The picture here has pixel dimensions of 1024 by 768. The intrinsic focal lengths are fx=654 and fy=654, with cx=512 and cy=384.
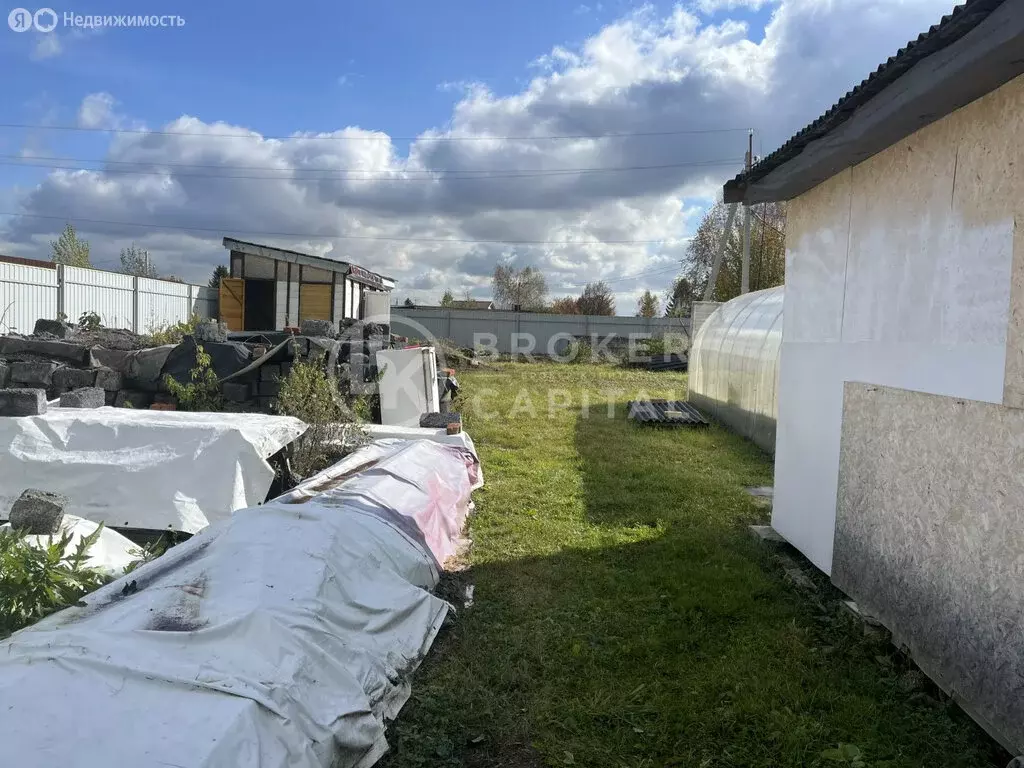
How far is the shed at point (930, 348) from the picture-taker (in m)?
2.79

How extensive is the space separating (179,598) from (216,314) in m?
19.9

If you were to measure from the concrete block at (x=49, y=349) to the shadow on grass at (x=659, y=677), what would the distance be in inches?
233

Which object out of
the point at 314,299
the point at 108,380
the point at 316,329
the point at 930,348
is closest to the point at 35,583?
the point at 930,348

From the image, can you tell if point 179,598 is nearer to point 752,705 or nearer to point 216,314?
point 752,705

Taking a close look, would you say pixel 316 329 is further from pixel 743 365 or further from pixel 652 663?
pixel 652 663

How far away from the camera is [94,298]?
15.5 meters

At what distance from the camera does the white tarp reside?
205 inches

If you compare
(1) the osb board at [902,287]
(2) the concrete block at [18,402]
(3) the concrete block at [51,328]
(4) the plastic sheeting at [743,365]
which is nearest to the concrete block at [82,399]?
(2) the concrete block at [18,402]

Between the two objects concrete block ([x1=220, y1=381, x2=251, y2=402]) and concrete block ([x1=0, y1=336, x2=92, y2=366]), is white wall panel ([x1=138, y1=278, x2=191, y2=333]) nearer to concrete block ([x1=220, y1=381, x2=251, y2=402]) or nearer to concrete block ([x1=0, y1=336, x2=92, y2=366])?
concrete block ([x1=0, y1=336, x2=92, y2=366])

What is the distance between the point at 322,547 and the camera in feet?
11.1

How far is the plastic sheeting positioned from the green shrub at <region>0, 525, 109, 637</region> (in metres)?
7.45

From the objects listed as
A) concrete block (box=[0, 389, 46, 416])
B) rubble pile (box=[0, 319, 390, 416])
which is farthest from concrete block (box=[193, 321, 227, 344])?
concrete block (box=[0, 389, 46, 416])

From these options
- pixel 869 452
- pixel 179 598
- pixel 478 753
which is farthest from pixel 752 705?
pixel 179 598

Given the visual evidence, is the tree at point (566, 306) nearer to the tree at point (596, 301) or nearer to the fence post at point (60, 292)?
the tree at point (596, 301)
